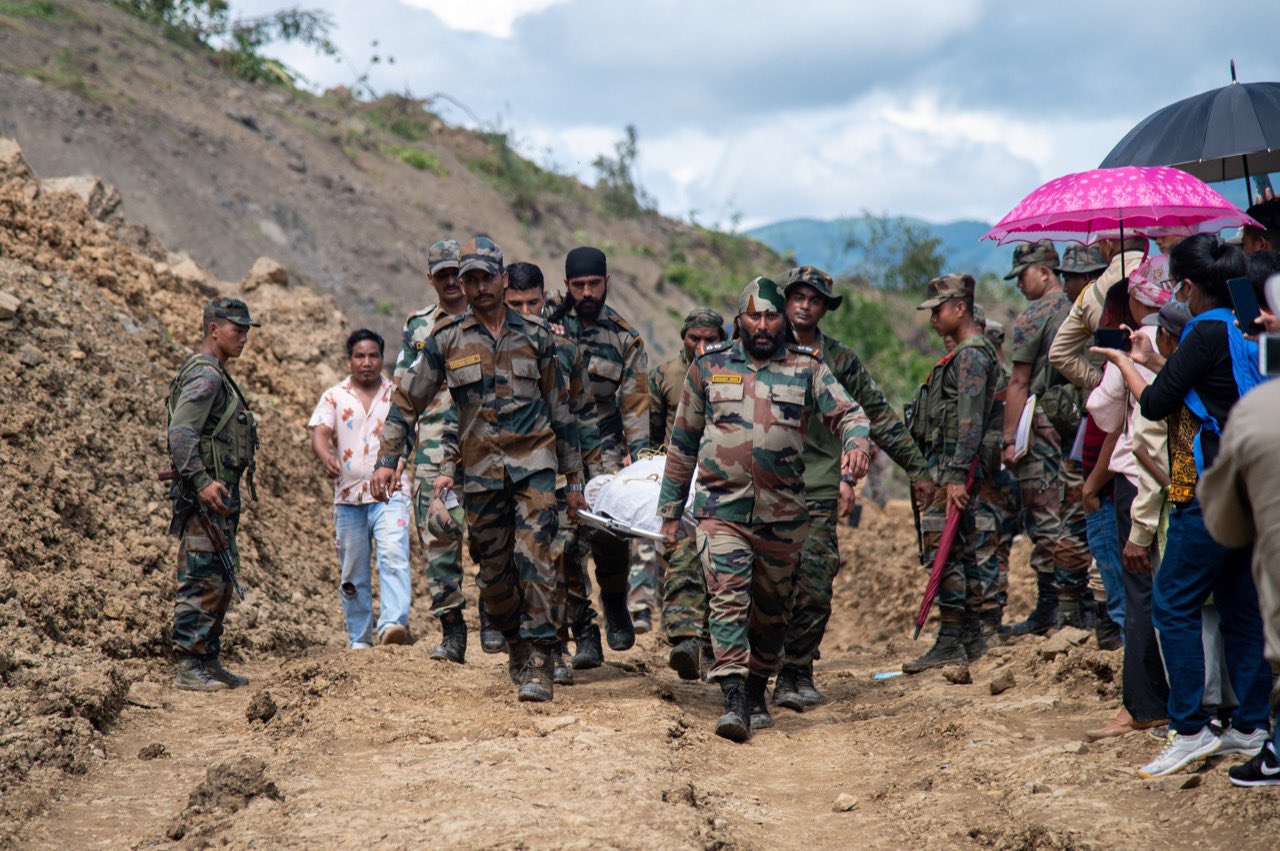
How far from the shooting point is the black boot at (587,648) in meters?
7.68

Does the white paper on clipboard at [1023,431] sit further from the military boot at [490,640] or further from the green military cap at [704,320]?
the military boot at [490,640]

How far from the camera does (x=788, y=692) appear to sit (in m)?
7.21

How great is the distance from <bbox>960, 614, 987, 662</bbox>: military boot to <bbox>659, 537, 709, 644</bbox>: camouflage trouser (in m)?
1.92

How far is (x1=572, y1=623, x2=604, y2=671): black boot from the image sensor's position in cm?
768

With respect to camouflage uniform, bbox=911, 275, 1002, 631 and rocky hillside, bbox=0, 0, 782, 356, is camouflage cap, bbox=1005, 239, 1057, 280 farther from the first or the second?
rocky hillside, bbox=0, 0, 782, 356

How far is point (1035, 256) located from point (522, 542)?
15.3 ft

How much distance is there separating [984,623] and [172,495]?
5.71m

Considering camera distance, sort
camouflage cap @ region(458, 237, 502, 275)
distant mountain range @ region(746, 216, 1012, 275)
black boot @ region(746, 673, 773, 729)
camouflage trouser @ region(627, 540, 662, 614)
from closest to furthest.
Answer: camouflage cap @ region(458, 237, 502, 275), black boot @ region(746, 673, 773, 729), camouflage trouser @ region(627, 540, 662, 614), distant mountain range @ region(746, 216, 1012, 275)

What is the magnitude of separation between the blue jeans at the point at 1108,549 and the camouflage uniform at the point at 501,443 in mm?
2778

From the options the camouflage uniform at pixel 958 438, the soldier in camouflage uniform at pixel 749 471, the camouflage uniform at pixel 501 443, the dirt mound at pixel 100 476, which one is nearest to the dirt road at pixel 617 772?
the dirt mound at pixel 100 476

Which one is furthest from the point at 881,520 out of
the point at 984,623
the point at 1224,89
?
the point at 1224,89

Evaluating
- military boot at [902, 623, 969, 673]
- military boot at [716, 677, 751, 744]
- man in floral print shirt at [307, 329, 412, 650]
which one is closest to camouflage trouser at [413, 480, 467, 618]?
man in floral print shirt at [307, 329, 412, 650]

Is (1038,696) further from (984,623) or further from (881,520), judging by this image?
(881,520)

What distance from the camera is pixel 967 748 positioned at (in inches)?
234
